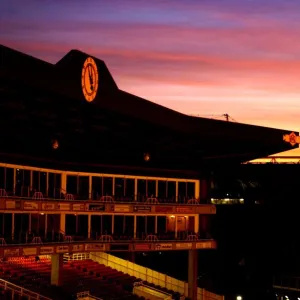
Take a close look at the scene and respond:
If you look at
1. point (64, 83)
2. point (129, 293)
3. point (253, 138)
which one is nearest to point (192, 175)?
point (253, 138)

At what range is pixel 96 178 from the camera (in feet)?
148

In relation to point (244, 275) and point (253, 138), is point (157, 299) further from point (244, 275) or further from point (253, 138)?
point (244, 275)

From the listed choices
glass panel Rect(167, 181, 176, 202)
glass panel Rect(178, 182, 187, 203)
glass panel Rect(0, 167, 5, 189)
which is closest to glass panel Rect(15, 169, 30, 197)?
glass panel Rect(0, 167, 5, 189)

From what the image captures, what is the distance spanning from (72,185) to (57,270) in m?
5.12

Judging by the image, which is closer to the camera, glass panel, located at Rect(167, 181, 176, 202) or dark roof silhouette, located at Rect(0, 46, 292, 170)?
dark roof silhouette, located at Rect(0, 46, 292, 170)

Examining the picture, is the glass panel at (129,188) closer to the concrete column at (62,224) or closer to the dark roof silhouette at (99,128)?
the dark roof silhouette at (99,128)

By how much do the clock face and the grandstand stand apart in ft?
0.14

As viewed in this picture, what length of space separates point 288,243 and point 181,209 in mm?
18287

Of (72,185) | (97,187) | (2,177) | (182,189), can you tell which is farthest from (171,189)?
(2,177)

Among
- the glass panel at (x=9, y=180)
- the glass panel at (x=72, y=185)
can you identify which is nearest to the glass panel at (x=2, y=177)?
the glass panel at (x=9, y=180)

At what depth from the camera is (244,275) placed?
62.5m

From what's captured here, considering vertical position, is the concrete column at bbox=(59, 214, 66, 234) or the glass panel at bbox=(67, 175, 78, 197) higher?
the glass panel at bbox=(67, 175, 78, 197)

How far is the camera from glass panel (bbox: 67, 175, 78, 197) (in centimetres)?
4338

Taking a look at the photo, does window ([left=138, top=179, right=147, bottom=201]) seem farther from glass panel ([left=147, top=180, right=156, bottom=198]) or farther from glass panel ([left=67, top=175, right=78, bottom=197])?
glass panel ([left=67, top=175, right=78, bottom=197])
